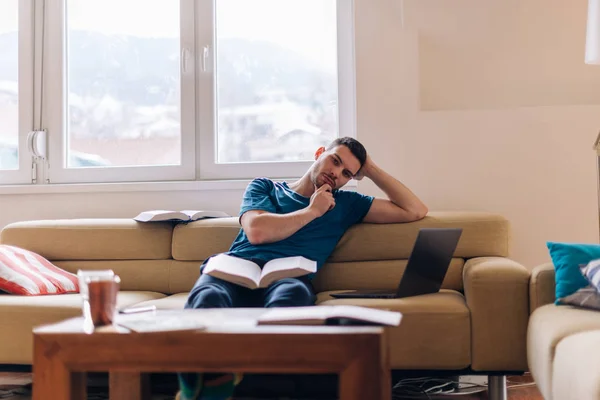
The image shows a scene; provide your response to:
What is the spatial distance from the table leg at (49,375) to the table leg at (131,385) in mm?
260

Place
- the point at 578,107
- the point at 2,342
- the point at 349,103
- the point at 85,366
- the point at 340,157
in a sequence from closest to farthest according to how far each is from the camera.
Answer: the point at 85,366, the point at 2,342, the point at 340,157, the point at 578,107, the point at 349,103

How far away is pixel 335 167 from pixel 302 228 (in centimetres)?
26

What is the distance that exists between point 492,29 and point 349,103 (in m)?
0.74

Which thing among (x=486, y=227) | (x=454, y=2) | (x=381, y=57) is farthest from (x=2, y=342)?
(x=454, y=2)

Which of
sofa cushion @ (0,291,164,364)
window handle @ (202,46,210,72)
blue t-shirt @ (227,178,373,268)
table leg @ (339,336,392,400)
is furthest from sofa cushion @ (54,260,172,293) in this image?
table leg @ (339,336,392,400)

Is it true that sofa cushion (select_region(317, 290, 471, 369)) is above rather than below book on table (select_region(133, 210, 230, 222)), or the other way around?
below

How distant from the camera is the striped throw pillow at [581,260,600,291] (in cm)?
196

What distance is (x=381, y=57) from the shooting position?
3145 mm

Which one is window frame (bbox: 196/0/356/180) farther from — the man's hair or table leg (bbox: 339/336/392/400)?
table leg (bbox: 339/336/392/400)

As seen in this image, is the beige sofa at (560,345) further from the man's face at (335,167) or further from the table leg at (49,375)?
the table leg at (49,375)

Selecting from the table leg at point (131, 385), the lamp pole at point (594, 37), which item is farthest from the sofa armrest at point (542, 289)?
the table leg at point (131, 385)

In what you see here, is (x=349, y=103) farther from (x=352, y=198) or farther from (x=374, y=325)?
(x=374, y=325)

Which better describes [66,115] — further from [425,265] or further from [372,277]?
[425,265]

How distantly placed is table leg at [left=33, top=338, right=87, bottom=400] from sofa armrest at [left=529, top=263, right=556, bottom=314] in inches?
55.8
